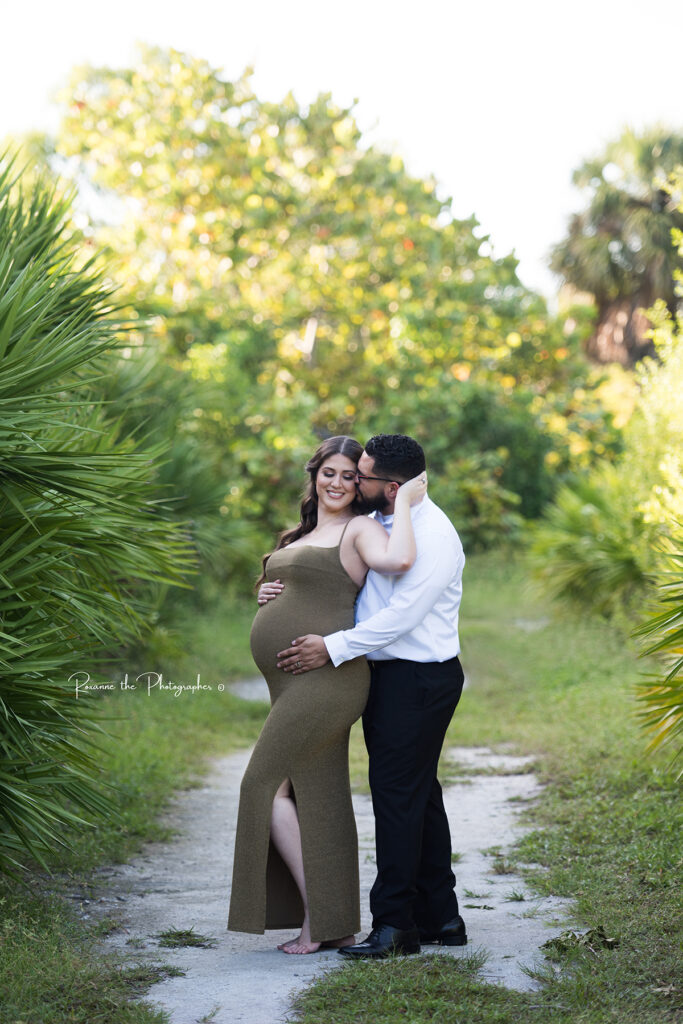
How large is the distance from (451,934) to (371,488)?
1779mm

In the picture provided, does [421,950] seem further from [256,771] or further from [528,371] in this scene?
[528,371]

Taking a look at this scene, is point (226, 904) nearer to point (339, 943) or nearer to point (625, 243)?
point (339, 943)

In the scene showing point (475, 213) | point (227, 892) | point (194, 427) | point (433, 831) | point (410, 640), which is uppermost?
point (475, 213)

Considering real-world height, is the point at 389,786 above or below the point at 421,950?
above

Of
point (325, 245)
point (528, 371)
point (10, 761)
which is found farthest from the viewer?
point (528, 371)

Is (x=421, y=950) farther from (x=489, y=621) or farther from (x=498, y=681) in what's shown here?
(x=489, y=621)

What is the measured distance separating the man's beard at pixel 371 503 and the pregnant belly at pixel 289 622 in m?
0.42

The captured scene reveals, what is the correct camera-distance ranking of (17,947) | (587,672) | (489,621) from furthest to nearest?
1. (489,621)
2. (587,672)
3. (17,947)

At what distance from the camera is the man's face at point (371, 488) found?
14.3 ft

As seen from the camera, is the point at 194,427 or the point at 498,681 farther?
the point at 194,427

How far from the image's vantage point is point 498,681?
12.1m

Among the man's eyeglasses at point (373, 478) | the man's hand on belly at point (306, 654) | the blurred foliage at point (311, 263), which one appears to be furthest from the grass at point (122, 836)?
the blurred foliage at point (311, 263)

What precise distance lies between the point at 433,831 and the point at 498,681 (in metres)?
7.77

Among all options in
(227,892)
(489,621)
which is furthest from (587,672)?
(227,892)
